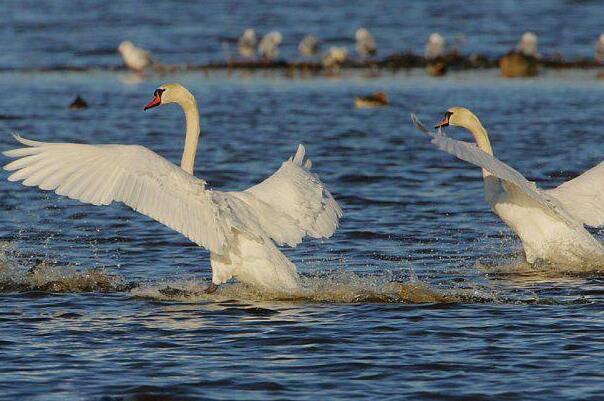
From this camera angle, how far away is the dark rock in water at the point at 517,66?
28.0 meters

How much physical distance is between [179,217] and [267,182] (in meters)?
1.36

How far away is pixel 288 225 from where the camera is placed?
32.2 feet

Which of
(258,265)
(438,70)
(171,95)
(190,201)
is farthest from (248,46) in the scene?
(190,201)

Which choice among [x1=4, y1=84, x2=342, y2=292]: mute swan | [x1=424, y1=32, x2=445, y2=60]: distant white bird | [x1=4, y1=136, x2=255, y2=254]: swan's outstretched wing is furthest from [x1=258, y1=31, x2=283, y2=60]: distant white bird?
[x1=4, y1=136, x2=255, y2=254]: swan's outstretched wing

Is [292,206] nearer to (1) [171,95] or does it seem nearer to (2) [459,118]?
(1) [171,95]

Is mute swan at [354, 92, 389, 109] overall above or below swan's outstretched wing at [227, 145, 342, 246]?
below

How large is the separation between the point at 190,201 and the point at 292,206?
1.14 m

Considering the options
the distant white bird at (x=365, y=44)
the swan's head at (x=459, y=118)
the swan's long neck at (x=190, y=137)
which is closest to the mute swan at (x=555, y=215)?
the swan's head at (x=459, y=118)

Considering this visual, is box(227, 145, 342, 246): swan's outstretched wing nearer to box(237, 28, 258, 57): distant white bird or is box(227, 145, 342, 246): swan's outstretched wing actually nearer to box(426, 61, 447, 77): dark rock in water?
box(426, 61, 447, 77): dark rock in water

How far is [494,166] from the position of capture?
9531 mm

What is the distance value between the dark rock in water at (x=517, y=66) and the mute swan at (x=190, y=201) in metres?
18.5

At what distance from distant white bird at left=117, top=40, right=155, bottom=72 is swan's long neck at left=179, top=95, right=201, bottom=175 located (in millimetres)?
18977

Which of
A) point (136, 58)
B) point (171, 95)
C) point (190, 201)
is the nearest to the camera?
point (190, 201)

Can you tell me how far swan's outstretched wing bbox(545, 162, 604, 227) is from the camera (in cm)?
1127
